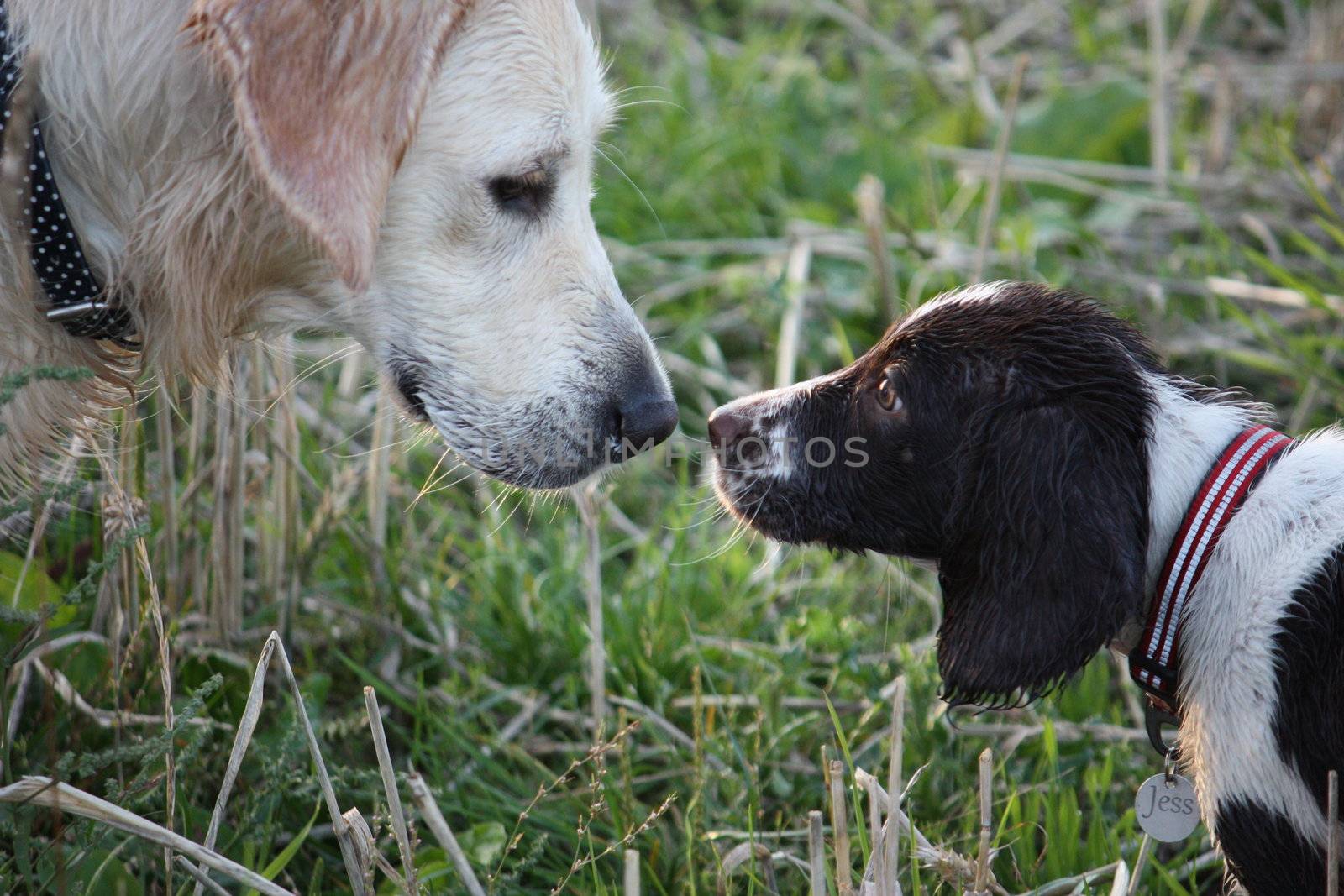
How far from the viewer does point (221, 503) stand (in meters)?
2.79

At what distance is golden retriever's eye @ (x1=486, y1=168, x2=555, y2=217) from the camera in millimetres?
2299

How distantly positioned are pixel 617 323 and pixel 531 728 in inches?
37.2

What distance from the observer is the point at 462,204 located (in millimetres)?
2262

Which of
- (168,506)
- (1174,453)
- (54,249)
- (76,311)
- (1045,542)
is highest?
(54,249)

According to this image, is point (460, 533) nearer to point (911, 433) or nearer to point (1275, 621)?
point (911, 433)

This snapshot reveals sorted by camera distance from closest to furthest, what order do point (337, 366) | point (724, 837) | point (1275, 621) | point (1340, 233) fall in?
point (1275, 621), point (724, 837), point (1340, 233), point (337, 366)

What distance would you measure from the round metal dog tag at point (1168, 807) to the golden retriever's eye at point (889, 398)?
762 mm

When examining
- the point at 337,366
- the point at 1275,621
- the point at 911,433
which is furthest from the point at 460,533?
the point at 1275,621

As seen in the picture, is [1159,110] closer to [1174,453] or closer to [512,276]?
[1174,453]

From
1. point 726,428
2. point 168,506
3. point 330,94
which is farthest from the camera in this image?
point 168,506

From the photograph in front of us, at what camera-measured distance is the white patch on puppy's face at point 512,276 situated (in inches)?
88.0

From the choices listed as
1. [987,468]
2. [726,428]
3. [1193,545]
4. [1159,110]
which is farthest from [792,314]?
[1193,545]

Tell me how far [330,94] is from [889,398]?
1101 millimetres

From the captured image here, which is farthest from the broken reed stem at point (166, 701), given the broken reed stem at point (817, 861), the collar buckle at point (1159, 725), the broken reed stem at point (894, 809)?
the collar buckle at point (1159, 725)
